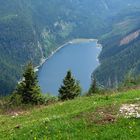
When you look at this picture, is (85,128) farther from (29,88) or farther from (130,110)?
(29,88)

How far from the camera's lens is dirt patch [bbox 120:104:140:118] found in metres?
28.0

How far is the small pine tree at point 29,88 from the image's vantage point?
211ft

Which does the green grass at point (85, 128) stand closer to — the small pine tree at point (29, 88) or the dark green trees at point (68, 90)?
the small pine tree at point (29, 88)

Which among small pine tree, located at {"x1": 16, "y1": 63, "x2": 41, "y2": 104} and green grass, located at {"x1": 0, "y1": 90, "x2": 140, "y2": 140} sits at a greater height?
small pine tree, located at {"x1": 16, "y1": 63, "x2": 41, "y2": 104}

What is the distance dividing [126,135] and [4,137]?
7986 mm

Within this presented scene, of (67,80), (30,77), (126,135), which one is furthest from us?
(67,80)

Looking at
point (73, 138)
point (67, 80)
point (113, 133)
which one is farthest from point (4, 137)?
point (67, 80)

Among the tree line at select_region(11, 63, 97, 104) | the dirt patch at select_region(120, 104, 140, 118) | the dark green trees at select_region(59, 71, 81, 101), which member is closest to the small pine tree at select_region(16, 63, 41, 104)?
the tree line at select_region(11, 63, 97, 104)

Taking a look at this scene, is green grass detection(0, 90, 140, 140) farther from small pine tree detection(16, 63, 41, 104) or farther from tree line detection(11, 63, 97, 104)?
small pine tree detection(16, 63, 41, 104)

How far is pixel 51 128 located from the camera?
1072 inches

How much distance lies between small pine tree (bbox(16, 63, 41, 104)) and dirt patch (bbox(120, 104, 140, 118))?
3367 cm

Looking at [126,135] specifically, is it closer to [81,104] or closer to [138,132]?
[138,132]

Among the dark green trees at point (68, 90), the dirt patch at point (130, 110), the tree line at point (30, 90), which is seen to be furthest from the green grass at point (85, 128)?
the dark green trees at point (68, 90)

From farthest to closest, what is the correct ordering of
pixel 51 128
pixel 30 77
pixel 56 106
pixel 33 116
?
pixel 30 77
pixel 56 106
pixel 33 116
pixel 51 128
